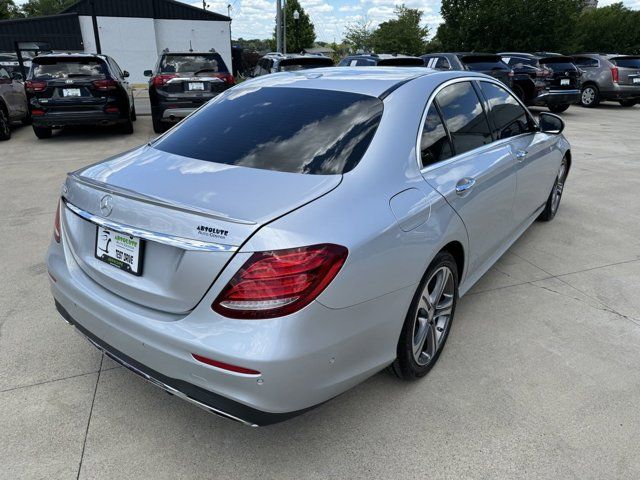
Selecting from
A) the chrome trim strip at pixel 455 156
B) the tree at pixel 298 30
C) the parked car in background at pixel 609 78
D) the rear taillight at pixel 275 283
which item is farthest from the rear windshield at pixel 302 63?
the tree at pixel 298 30

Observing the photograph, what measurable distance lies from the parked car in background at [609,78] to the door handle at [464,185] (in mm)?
16222

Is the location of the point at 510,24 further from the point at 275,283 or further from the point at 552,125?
the point at 275,283

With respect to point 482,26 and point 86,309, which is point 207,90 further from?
point 482,26

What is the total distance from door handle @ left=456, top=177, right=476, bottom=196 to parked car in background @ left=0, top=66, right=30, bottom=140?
32.5 ft

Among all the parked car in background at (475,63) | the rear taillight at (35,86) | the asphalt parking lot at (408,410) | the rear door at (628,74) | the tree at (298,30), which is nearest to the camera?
the asphalt parking lot at (408,410)

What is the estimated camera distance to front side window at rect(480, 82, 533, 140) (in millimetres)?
3500

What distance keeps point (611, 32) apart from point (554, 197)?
1570 inches

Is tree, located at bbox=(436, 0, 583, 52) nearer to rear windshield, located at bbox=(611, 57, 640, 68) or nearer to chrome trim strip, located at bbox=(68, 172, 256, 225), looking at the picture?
rear windshield, located at bbox=(611, 57, 640, 68)

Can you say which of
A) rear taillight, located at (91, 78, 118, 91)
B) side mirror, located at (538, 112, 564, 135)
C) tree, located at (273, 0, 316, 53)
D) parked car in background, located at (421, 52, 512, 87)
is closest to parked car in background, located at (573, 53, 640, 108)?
parked car in background, located at (421, 52, 512, 87)

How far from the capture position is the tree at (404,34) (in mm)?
41750

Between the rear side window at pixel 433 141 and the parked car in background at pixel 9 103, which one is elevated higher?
the rear side window at pixel 433 141

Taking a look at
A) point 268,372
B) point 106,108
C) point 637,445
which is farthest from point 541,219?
point 106,108

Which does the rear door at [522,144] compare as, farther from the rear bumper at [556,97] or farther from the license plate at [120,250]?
the rear bumper at [556,97]

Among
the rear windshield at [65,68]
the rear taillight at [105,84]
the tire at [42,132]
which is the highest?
the rear windshield at [65,68]
